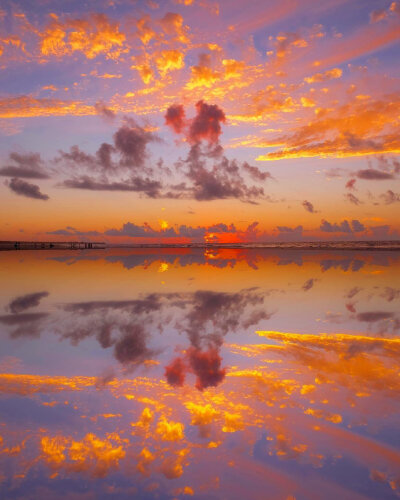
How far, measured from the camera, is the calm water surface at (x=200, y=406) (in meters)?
5.73

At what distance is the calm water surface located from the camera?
573cm

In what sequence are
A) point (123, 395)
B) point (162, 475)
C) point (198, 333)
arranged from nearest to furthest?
point (162, 475) → point (123, 395) → point (198, 333)

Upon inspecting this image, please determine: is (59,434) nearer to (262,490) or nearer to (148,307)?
(262,490)

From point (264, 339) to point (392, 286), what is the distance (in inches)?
698

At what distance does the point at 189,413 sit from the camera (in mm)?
7801

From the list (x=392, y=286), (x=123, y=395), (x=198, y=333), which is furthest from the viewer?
(x=392, y=286)

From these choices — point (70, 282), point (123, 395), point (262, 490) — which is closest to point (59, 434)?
point (123, 395)

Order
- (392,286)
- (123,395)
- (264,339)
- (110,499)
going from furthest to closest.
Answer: (392,286) < (264,339) < (123,395) < (110,499)

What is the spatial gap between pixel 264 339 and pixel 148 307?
7434 mm

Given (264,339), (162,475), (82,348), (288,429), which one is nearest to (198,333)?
A: (264,339)

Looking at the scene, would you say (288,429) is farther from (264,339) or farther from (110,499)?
(264,339)

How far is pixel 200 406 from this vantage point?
8125 mm

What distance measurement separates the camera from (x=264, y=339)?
13.4 metres

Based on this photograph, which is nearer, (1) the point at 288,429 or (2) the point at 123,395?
(1) the point at 288,429
